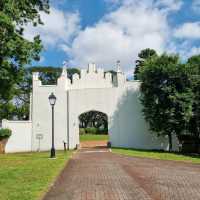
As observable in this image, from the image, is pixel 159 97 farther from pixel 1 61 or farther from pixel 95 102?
pixel 1 61

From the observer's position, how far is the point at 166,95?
26922 millimetres

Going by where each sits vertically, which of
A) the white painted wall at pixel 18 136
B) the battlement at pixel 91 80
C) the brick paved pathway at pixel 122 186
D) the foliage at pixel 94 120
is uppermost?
the battlement at pixel 91 80

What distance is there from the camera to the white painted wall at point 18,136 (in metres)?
28.8

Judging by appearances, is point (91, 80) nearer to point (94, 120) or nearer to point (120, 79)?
point (120, 79)

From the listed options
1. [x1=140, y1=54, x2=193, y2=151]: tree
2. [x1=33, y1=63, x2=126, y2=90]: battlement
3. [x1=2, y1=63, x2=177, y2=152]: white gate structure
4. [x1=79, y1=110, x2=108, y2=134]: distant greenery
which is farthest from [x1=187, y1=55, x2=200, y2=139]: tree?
[x1=79, y1=110, x2=108, y2=134]: distant greenery

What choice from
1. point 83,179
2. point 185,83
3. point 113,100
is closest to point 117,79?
point 113,100

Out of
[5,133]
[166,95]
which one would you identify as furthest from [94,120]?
[166,95]

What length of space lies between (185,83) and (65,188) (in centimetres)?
1885

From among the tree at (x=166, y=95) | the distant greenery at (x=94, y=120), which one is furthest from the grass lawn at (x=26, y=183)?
the distant greenery at (x=94, y=120)

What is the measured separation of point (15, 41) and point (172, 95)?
13.8 metres

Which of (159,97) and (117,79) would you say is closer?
(159,97)

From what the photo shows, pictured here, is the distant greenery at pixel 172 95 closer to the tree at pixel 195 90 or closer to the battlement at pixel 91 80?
the tree at pixel 195 90

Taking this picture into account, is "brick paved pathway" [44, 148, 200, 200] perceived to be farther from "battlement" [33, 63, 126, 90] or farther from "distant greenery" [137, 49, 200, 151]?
"battlement" [33, 63, 126, 90]

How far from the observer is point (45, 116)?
29.6 metres
